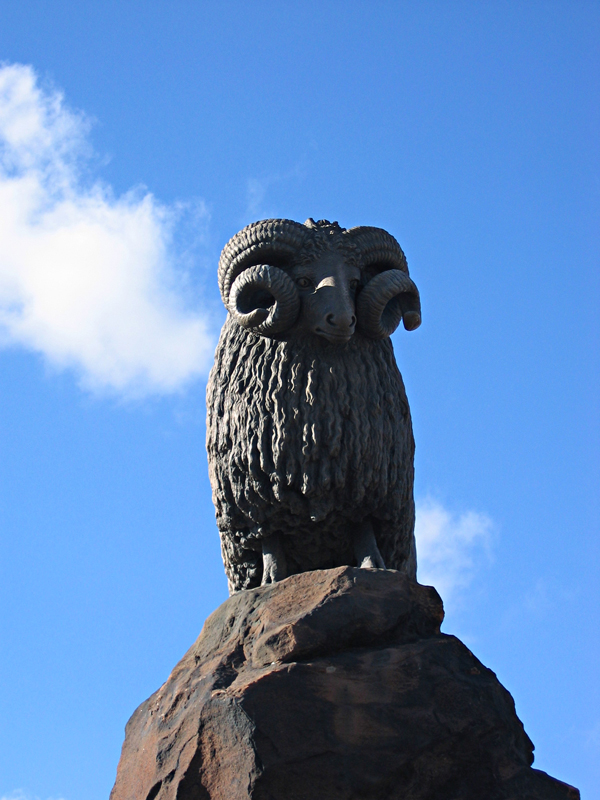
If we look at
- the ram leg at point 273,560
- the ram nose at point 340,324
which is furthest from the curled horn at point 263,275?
the ram leg at point 273,560

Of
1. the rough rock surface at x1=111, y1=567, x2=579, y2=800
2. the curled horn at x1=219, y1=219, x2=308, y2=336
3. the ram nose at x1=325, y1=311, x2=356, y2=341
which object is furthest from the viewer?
the curled horn at x1=219, y1=219, x2=308, y2=336

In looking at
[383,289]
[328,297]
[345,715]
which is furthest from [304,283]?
[345,715]

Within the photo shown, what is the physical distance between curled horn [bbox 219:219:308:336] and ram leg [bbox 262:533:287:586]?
1319mm

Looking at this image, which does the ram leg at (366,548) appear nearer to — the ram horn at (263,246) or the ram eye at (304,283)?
the ram eye at (304,283)

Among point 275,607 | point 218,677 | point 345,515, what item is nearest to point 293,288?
point 345,515

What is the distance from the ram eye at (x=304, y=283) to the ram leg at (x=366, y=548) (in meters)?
1.53

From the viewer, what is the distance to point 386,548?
6512mm

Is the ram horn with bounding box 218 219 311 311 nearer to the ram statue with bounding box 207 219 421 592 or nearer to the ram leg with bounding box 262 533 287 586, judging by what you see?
the ram statue with bounding box 207 219 421 592

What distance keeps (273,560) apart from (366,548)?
1.92 feet

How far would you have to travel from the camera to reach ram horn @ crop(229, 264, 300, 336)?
6.23m

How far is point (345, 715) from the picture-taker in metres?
4.94

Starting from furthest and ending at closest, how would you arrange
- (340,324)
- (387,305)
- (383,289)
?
(387,305)
(383,289)
(340,324)

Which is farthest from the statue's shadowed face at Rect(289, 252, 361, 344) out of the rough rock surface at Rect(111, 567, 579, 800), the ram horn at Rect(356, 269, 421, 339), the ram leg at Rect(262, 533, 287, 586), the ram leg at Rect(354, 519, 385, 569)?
the rough rock surface at Rect(111, 567, 579, 800)

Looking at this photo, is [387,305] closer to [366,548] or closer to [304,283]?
[304,283]
